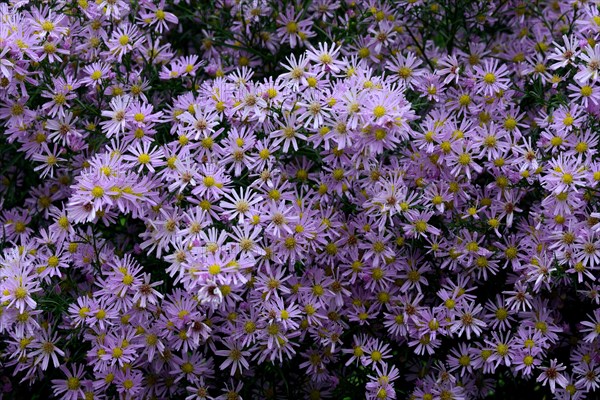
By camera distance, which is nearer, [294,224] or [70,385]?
[294,224]

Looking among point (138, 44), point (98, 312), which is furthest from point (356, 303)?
point (138, 44)

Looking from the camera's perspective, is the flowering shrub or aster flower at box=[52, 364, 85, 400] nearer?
the flowering shrub

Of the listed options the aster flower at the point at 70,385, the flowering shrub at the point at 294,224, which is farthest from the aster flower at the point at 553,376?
the aster flower at the point at 70,385

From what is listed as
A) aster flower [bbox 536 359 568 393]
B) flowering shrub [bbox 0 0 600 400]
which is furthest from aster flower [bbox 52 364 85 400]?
aster flower [bbox 536 359 568 393]

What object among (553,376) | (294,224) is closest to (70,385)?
(294,224)

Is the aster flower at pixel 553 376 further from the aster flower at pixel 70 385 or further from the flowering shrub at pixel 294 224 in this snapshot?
the aster flower at pixel 70 385

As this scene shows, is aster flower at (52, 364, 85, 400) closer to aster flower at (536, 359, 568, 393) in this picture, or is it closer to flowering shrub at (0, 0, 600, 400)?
flowering shrub at (0, 0, 600, 400)

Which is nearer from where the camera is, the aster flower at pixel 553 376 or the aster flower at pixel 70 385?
→ the aster flower at pixel 553 376

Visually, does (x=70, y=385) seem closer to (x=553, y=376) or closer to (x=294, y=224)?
(x=294, y=224)
